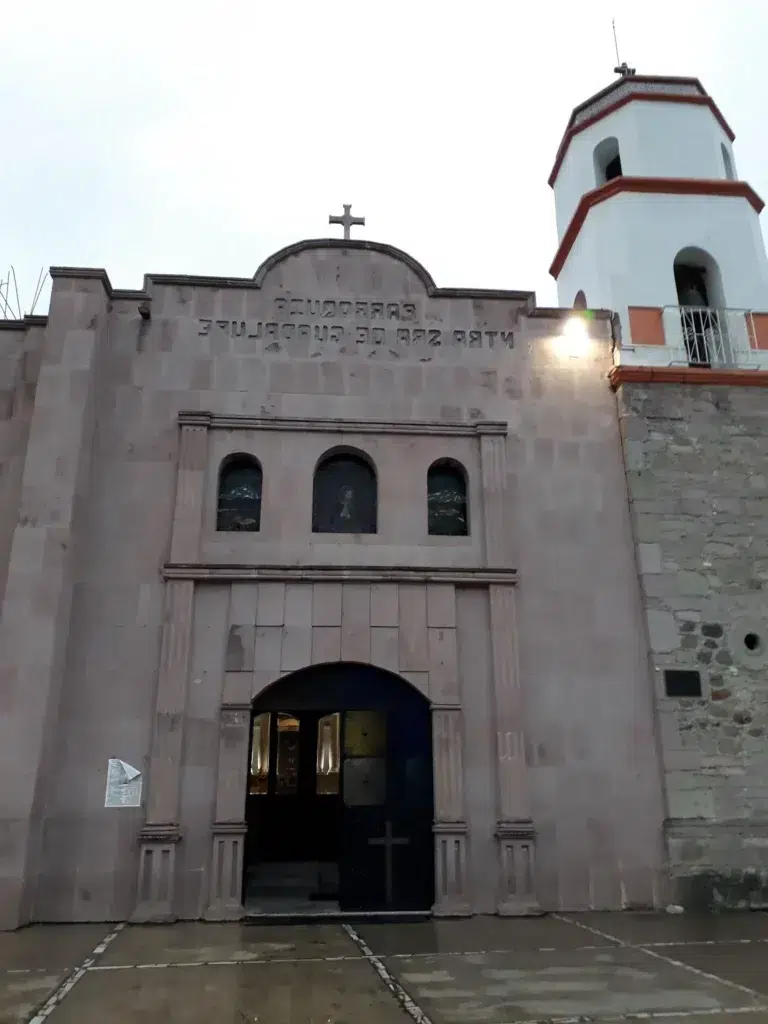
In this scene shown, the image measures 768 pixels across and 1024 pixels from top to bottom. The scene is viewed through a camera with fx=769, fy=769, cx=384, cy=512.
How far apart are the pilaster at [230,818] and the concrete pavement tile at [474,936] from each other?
5.26 ft

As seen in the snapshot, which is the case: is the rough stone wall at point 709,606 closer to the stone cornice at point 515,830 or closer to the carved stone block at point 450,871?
the stone cornice at point 515,830

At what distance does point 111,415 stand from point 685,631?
8.77m

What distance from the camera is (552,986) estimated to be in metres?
6.16

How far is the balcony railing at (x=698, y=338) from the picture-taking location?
12.6 meters

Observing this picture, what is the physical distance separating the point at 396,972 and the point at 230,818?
3450mm

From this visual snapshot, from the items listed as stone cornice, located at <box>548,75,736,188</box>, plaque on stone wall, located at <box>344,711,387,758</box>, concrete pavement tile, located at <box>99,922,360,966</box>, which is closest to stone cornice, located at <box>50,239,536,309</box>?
stone cornice, located at <box>548,75,736,188</box>

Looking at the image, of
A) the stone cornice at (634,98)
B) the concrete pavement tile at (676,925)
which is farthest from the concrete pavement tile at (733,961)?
the stone cornice at (634,98)

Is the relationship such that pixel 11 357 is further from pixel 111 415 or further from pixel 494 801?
pixel 494 801

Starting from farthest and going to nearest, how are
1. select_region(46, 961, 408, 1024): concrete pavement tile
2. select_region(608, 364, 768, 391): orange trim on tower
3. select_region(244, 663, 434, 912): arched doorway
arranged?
select_region(608, 364, 768, 391): orange trim on tower
select_region(244, 663, 434, 912): arched doorway
select_region(46, 961, 408, 1024): concrete pavement tile

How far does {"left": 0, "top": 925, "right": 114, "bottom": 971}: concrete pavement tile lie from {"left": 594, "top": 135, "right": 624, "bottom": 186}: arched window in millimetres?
14949

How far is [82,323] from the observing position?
1106 cm

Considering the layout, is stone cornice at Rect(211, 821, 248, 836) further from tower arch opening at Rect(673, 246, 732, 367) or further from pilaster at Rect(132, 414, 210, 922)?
tower arch opening at Rect(673, 246, 732, 367)

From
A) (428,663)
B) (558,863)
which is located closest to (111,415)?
(428,663)

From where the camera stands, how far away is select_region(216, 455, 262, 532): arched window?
11.0m
